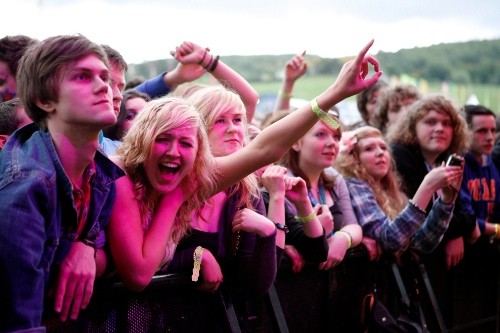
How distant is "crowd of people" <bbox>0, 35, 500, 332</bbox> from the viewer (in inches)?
83.4

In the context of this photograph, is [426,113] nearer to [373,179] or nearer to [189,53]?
[373,179]

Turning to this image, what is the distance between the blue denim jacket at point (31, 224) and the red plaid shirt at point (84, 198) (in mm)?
53

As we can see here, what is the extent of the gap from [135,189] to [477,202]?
3306 mm

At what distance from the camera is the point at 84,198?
7.43 feet

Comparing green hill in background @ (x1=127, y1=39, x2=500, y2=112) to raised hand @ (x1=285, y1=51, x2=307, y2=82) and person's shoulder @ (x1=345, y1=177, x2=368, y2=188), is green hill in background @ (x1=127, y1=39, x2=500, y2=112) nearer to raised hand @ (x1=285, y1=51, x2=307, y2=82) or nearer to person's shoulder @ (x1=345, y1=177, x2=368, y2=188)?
raised hand @ (x1=285, y1=51, x2=307, y2=82)

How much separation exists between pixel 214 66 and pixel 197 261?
1647mm

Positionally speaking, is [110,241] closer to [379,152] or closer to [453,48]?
[379,152]

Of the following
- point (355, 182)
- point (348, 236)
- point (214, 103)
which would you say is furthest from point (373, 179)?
point (214, 103)

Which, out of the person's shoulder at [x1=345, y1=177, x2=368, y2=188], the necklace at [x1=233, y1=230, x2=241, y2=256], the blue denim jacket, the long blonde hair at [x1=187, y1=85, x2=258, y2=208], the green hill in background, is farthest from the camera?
the green hill in background

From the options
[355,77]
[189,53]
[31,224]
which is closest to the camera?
[31,224]

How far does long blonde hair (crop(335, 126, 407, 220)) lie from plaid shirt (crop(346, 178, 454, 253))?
0.26 ft

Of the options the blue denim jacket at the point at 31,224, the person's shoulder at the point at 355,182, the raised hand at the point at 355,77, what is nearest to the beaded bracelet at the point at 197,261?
the blue denim jacket at the point at 31,224

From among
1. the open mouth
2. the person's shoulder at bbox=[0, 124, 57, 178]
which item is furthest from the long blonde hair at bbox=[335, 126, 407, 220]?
the person's shoulder at bbox=[0, 124, 57, 178]

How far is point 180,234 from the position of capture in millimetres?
2682
